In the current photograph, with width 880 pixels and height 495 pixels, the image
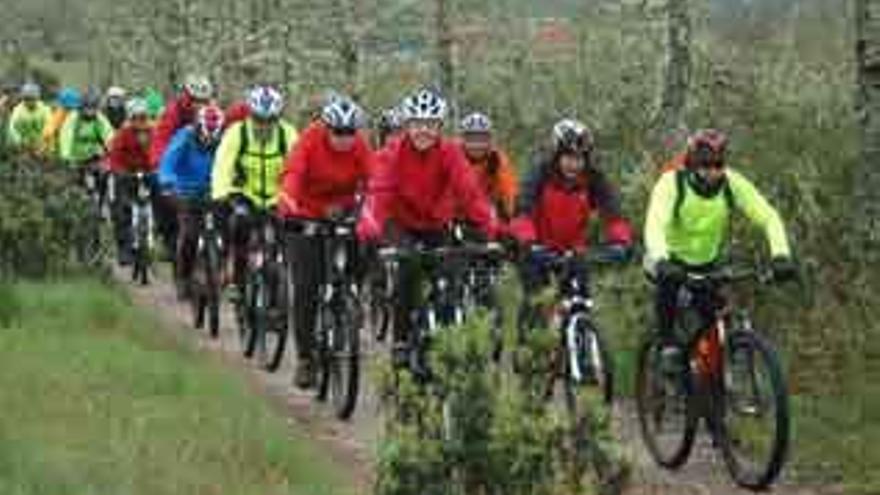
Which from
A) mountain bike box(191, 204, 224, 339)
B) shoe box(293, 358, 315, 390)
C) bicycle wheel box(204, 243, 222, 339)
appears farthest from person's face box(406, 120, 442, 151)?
bicycle wheel box(204, 243, 222, 339)

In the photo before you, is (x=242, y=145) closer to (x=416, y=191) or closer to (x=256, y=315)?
(x=256, y=315)

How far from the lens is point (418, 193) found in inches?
480

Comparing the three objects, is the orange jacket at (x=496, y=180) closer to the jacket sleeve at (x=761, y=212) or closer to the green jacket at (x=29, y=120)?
the jacket sleeve at (x=761, y=212)

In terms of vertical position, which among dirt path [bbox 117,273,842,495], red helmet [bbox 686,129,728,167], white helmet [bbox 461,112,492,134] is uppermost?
white helmet [bbox 461,112,492,134]

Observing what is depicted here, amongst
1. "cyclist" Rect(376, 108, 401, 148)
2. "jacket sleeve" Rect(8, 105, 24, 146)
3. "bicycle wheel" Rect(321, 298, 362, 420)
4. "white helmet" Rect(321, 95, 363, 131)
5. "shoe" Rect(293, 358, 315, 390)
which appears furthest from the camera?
"jacket sleeve" Rect(8, 105, 24, 146)

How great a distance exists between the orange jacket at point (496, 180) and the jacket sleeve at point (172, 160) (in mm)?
3162

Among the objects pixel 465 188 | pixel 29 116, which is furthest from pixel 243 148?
pixel 29 116

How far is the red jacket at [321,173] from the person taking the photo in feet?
43.8

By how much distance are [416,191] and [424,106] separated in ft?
2.18

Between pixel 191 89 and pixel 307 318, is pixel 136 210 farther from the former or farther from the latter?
pixel 307 318

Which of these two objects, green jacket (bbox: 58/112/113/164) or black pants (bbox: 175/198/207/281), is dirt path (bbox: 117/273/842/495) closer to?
black pants (bbox: 175/198/207/281)

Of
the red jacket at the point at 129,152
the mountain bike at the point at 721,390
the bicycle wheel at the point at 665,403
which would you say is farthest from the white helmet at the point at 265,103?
the red jacket at the point at 129,152

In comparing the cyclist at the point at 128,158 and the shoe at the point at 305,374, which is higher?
the cyclist at the point at 128,158

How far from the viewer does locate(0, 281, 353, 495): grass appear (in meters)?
9.12
